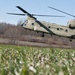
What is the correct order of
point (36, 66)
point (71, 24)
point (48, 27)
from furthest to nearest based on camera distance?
point (71, 24)
point (48, 27)
point (36, 66)

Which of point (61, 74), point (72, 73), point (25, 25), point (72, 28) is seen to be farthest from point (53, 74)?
point (72, 28)

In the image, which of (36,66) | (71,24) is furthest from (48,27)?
(36,66)

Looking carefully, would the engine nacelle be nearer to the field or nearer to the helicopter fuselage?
the helicopter fuselage

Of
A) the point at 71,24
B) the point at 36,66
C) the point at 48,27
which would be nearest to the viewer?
the point at 36,66

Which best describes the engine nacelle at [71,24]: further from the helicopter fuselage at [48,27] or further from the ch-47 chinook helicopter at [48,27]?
the helicopter fuselage at [48,27]

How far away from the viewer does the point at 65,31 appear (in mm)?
40844

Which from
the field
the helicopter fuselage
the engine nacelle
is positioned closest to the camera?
the field

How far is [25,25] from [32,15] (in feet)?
10.6

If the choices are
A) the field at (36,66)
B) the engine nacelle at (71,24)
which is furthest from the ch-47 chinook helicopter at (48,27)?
the field at (36,66)

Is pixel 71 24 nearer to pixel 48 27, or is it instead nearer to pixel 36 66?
pixel 48 27

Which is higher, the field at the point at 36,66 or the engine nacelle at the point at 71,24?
the field at the point at 36,66

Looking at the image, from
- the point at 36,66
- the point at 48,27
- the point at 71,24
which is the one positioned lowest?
the point at 48,27

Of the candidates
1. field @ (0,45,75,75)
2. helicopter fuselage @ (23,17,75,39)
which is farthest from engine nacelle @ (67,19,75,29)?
field @ (0,45,75,75)

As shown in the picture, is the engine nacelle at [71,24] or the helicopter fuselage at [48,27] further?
the engine nacelle at [71,24]
